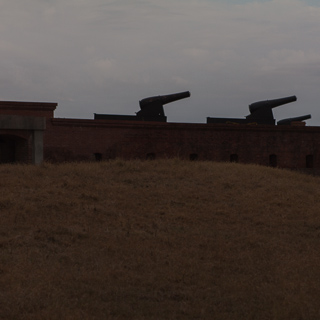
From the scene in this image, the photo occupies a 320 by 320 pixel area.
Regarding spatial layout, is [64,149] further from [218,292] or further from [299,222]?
[218,292]

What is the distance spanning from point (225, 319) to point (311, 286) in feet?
5.65

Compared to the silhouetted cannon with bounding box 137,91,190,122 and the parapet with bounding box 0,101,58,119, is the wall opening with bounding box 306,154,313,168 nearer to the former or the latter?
the silhouetted cannon with bounding box 137,91,190,122

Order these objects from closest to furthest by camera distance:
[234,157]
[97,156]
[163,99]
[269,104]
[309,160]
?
1. [97,156]
2. [234,157]
3. [163,99]
4. [309,160]
5. [269,104]

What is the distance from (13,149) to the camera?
18.7m

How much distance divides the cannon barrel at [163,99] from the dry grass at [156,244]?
27.3 feet

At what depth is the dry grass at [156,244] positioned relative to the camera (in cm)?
644

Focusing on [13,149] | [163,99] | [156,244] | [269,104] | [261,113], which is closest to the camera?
[156,244]

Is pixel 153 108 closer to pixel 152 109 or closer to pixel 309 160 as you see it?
pixel 152 109

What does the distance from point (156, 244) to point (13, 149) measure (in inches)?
431

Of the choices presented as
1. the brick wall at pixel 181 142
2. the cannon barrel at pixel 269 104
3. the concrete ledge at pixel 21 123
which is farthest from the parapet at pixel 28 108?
the cannon barrel at pixel 269 104

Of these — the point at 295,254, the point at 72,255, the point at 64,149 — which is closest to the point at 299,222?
the point at 295,254

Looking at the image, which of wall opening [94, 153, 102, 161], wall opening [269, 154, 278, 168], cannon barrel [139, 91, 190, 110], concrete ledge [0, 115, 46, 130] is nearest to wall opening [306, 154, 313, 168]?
wall opening [269, 154, 278, 168]

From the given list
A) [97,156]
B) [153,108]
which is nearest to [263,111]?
[153,108]

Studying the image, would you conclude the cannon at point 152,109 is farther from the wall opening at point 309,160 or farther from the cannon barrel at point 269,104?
the wall opening at point 309,160
